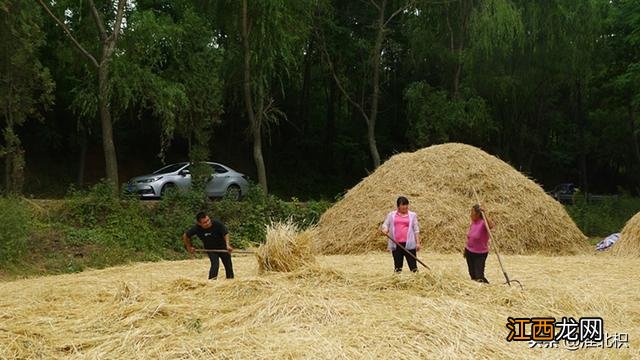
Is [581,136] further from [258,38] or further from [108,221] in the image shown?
[108,221]

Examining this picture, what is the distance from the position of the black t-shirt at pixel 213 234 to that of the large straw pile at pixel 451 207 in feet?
22.0

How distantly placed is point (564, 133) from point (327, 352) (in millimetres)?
32320

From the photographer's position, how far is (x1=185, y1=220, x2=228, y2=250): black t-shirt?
962 cm

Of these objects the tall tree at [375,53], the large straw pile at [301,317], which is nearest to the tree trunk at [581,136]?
the tall tree at [375,53]

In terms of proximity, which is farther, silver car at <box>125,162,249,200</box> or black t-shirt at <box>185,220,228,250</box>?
silver car at <box>125,162,249,200</box>

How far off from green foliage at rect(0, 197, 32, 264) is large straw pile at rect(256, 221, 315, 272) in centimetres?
654

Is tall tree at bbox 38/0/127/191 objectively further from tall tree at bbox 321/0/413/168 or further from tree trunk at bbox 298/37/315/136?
tree trunk at bbox 298/37/315/136

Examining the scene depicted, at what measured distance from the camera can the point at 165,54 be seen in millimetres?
19453

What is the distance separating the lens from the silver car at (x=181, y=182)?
20.6 metres

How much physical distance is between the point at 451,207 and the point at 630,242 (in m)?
3.96

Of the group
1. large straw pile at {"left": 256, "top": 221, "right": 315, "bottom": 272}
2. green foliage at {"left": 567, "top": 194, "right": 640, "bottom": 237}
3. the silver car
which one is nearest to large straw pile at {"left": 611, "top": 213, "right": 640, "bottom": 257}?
green foliage at {"left": 567, "top": 194, "right": 640, "bottom": 237}

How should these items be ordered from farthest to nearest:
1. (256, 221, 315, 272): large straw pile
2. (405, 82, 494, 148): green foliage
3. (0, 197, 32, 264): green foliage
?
(405, 82, 494, 148): green foliage
(0, 197, 32, 264): green foliage
(256, 221, 315, 272): large straw pile

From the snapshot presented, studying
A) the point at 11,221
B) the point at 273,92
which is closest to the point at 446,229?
the point at 11,221

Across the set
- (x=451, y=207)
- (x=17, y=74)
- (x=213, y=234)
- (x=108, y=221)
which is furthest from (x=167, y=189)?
(x=213, y=234)
